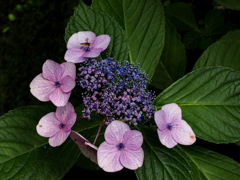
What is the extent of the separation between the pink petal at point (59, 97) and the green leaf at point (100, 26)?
31 cm

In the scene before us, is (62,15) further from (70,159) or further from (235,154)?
(235,154)

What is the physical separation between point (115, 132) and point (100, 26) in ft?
1.69

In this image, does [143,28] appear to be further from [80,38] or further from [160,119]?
[160,119]

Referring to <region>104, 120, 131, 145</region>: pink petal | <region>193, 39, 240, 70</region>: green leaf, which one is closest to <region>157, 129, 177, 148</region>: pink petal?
<region>104, 120, 131, 145</region>: pink petal

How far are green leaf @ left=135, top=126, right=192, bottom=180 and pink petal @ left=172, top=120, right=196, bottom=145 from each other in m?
0.15

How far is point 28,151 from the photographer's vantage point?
1075 millimetres

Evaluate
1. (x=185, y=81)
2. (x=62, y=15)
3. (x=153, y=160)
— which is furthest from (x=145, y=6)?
(x=62, y=15)

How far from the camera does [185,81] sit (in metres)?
1.13

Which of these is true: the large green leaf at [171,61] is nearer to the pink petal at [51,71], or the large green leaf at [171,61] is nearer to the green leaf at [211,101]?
the green leaf at [211,101]

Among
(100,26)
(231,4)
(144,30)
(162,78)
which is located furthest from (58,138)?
(231,4)

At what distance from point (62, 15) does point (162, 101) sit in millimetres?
1433

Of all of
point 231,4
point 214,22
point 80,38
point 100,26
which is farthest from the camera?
point 214,22

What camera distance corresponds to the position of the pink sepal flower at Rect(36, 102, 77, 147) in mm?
894

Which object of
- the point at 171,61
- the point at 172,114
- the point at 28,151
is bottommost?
the point at 28,151
